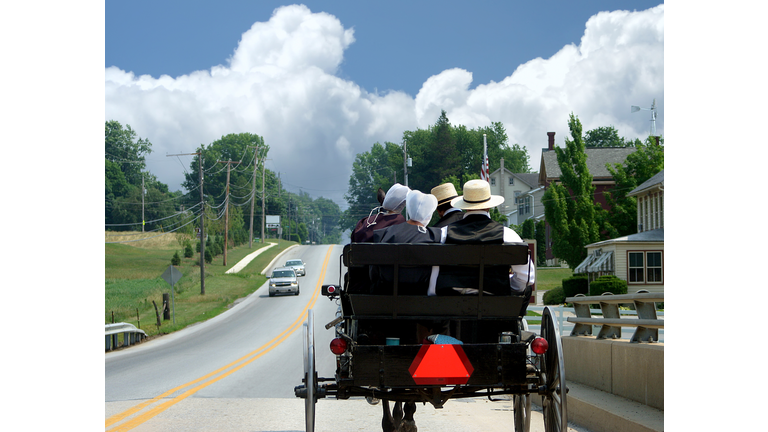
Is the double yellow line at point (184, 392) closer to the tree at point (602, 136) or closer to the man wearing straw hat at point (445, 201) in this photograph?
the man wearing straw hat at point (445, 201)

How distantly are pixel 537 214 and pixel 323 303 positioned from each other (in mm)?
39599

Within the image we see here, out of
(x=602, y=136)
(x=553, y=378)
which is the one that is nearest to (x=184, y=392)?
(x=553, y=378)

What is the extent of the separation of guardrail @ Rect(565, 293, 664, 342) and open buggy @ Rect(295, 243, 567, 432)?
157 centimetres

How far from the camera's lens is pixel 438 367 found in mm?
4758

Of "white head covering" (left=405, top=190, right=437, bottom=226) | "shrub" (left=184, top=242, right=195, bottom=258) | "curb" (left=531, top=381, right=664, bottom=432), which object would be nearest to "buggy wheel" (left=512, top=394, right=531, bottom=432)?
"curb" (left=531, top=381, right=664, bottom=432)

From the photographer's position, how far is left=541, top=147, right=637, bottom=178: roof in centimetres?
5497

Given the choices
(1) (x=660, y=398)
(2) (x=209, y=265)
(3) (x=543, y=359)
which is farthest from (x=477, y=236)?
(2) (x=209, y=265)

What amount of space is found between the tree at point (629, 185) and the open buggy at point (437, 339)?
128ft

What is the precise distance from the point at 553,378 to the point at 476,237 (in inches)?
49.4

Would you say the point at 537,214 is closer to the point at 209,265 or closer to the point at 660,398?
the point at 209,265

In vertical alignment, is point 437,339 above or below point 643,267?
above

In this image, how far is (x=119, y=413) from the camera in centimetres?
838

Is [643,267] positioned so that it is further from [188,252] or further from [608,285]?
[188,252]
